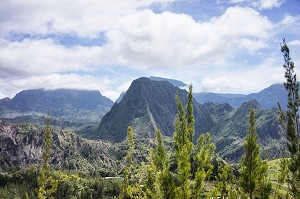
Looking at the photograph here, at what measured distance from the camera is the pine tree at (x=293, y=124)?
21.2 meters

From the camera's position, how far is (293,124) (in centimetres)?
2172

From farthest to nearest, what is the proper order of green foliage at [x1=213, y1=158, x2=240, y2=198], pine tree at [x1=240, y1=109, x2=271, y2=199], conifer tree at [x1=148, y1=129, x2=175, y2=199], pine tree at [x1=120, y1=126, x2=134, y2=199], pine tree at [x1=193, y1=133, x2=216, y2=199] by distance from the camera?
green foliage at [x1=213, y1=158, x2=240, y2=198] → pine tree at [x1=240, y1=109, x2=271, y2=199] → pine tree at [x1=120, y1=126, x2=134, y2=199] → conifer tree at [x1=148, y1=129, x2=175, y2=199] → pine tree at [x1=193, y1=133, x2=216, y2=199]

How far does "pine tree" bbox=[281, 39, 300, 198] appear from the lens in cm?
2116

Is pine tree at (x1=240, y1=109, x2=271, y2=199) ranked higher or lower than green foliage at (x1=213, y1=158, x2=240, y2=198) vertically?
higher

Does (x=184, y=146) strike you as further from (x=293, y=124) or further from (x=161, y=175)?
(x=293, y=124)

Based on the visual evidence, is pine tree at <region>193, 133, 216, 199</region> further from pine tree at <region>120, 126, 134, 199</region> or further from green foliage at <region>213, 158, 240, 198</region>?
pine tree at <region>120, 126, 134, 199</region>

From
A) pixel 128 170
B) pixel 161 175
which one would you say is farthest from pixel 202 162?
pixel 128 170

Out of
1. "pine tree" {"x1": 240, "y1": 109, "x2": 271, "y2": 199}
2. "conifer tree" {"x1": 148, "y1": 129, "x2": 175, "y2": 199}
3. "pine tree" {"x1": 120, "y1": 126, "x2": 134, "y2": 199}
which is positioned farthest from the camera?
"pine tree" {"x1": 240, "y1": 109, "x2": 271, "y2": 199}

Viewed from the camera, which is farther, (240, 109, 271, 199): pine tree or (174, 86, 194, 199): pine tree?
(240, 109, 271, 199): pine tree

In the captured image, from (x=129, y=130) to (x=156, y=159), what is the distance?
117 inches

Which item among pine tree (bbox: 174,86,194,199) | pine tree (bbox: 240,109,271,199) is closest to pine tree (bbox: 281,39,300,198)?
pine tree (bbox: 240,109,271,199)

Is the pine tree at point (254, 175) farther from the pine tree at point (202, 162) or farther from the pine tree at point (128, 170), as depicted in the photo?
the pine tree at point (128, 170)

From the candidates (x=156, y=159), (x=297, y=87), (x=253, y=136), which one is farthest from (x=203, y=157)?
(x=297, y=87)

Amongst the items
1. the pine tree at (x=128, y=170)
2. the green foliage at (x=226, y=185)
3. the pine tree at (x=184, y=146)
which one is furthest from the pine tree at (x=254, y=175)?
the pine tree at (x=128, y=170)
